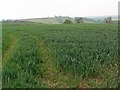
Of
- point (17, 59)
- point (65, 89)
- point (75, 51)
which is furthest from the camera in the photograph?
point (75, 51)

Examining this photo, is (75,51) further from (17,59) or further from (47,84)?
(47,84)

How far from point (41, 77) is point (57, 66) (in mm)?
1361

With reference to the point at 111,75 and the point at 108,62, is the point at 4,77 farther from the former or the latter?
the point at 108,62

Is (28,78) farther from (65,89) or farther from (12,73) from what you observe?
(65,89)

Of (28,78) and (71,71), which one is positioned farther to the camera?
(71,71)

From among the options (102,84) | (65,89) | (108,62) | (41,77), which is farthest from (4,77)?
(108,62)

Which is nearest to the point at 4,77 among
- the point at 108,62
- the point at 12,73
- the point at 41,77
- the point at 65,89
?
the point at 12,73

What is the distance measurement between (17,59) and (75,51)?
9.62ft

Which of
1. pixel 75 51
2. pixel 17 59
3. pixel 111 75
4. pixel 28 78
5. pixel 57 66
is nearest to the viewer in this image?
pixel 28 78

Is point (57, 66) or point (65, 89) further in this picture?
point (57, 66)

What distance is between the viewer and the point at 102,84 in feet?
26.2

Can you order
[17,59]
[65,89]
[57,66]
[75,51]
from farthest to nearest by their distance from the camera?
[75,51]
[17,59]
[57,66]
[65,89]

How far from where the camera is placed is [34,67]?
379 inches

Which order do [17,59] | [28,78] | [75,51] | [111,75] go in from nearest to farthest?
[28,78], [111,75], [17,59], [75,51]
